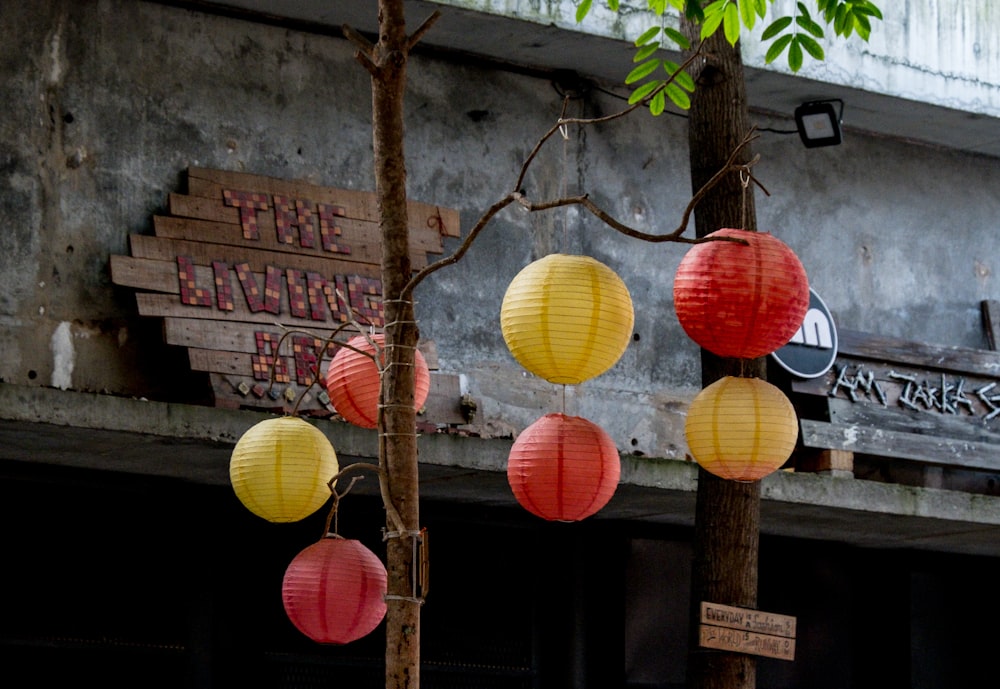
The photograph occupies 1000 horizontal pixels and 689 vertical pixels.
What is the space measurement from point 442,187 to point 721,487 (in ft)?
11.8

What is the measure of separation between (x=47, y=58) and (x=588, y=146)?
3.86m

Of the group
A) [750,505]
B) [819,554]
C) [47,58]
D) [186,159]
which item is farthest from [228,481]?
[819,554]

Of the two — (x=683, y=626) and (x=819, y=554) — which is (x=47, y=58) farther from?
(x=819, y=554)

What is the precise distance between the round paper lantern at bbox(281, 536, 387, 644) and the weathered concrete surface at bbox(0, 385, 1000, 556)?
4.48 feet

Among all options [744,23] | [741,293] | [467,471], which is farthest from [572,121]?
[467,471]

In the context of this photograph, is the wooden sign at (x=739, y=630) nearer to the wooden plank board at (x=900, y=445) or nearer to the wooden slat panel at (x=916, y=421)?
the wooden plank board at (x=900, y=445)

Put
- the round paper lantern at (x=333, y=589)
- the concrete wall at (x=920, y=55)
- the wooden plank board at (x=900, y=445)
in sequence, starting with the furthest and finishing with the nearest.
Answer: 1. the concrete wall at (x=920, y=55)
2. the wooden plank board at (x=900, y=445)
3. the round paper lantern at (x=333, y=589)

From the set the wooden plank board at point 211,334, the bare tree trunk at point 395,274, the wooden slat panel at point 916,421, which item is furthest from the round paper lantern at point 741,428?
the wooden slat panel at point 916,421

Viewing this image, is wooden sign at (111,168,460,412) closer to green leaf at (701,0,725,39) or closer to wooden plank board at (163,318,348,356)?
wooden plank board at (163,318,348,356)

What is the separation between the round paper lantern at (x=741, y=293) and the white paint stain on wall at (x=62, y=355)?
3940mm

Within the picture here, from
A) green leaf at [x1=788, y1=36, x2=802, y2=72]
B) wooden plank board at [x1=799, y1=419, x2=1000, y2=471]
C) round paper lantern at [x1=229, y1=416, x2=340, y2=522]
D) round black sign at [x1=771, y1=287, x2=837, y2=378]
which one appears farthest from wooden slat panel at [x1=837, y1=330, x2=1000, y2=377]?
round paper lantern at [x1=229, y1=416, x2=340, y2=522]

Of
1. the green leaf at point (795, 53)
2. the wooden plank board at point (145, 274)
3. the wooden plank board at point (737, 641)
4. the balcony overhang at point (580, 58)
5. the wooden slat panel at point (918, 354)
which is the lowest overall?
the wooden plank board at point (737, 641)

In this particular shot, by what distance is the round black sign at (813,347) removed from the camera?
11.0 metres

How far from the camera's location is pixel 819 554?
39.5 feet
